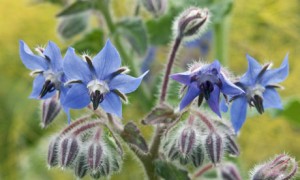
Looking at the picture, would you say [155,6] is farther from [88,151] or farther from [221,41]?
[88,151]

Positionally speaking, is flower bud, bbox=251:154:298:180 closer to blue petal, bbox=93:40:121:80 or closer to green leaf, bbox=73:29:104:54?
blue petal, bbox=93:40:121:80

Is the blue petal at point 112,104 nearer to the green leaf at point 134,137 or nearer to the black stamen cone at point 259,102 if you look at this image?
the green leaf at point 134,137

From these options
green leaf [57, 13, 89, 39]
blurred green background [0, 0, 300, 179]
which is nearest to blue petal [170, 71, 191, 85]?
green leaf [57, 13, 89, 39]

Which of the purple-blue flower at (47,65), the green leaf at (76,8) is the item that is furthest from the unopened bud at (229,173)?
the green leaf at (76,8)

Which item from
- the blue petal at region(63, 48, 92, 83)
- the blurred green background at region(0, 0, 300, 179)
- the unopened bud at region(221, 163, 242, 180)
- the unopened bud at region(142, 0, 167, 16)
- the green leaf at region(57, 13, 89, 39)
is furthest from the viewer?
the blurred green background at region(0, 0, 300, 179)

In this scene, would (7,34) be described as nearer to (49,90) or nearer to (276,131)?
(276,131)

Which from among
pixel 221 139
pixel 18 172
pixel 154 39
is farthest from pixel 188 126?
pixel 18 172
